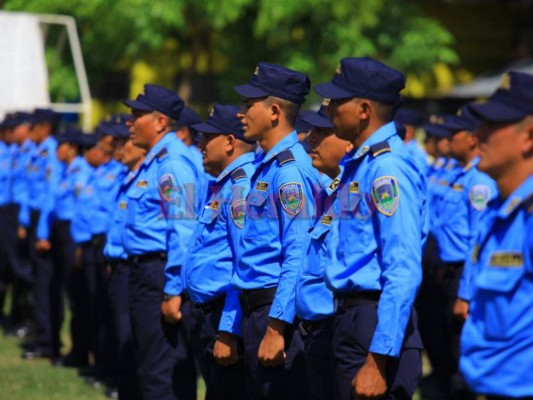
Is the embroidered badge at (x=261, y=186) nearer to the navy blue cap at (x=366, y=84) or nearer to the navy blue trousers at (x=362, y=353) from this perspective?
the navy blue cap at (x=366, y=84)

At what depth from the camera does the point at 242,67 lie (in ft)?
72.4

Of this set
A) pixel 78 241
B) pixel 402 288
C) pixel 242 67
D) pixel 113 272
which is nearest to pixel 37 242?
pixel 78 241

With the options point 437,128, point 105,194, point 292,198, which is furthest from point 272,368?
point 437,128

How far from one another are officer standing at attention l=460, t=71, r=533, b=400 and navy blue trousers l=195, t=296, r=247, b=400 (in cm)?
229

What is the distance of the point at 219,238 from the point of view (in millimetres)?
6367

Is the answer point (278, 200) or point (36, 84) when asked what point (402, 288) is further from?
point (36, 84)

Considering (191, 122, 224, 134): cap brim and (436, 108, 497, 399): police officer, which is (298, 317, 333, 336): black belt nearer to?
(191, 122, 224, 134): cap brim

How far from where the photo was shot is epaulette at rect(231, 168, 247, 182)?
6.42m

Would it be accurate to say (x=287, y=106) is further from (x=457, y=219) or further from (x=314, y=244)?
(x=457, y=219)

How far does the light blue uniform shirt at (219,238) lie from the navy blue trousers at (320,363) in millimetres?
795

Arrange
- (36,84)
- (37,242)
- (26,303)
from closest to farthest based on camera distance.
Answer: (37,242)
(26,303)
(36,84)

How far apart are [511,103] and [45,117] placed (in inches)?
367

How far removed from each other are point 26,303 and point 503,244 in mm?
10304

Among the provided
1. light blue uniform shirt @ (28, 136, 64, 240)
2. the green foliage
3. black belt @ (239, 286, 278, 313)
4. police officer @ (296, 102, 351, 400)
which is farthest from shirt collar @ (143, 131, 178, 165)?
the green foliage
